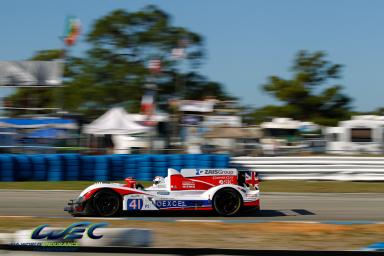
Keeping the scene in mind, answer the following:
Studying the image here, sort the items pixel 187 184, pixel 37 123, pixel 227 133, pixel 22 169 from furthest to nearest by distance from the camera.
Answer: pixel 37 123
pixel 227 133
pixel 22 169
pixel 187 184

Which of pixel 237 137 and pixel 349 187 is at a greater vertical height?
pixel 237 137

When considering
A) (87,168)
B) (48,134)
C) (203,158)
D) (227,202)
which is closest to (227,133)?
(203,158)

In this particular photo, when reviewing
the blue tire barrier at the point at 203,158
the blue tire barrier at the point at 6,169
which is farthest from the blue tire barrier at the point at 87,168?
the blue tire barrier at the point at 203,158

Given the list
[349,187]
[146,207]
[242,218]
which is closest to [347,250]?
[242,218]

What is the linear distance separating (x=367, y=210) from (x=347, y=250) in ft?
16.7

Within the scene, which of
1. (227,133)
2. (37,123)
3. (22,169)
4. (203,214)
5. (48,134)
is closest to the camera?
(203,214)

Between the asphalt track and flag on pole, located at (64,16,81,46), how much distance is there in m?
16.1

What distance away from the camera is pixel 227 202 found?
10961 millimetres

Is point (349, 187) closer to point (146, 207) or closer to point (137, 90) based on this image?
point (146, 207)

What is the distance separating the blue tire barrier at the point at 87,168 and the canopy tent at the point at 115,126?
6.73m

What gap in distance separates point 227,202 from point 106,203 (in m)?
2.12

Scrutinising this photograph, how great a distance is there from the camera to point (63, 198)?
13984 millimetres

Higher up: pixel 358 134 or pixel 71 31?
pixel 71 31

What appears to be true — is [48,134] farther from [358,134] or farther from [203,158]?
[358,134]
